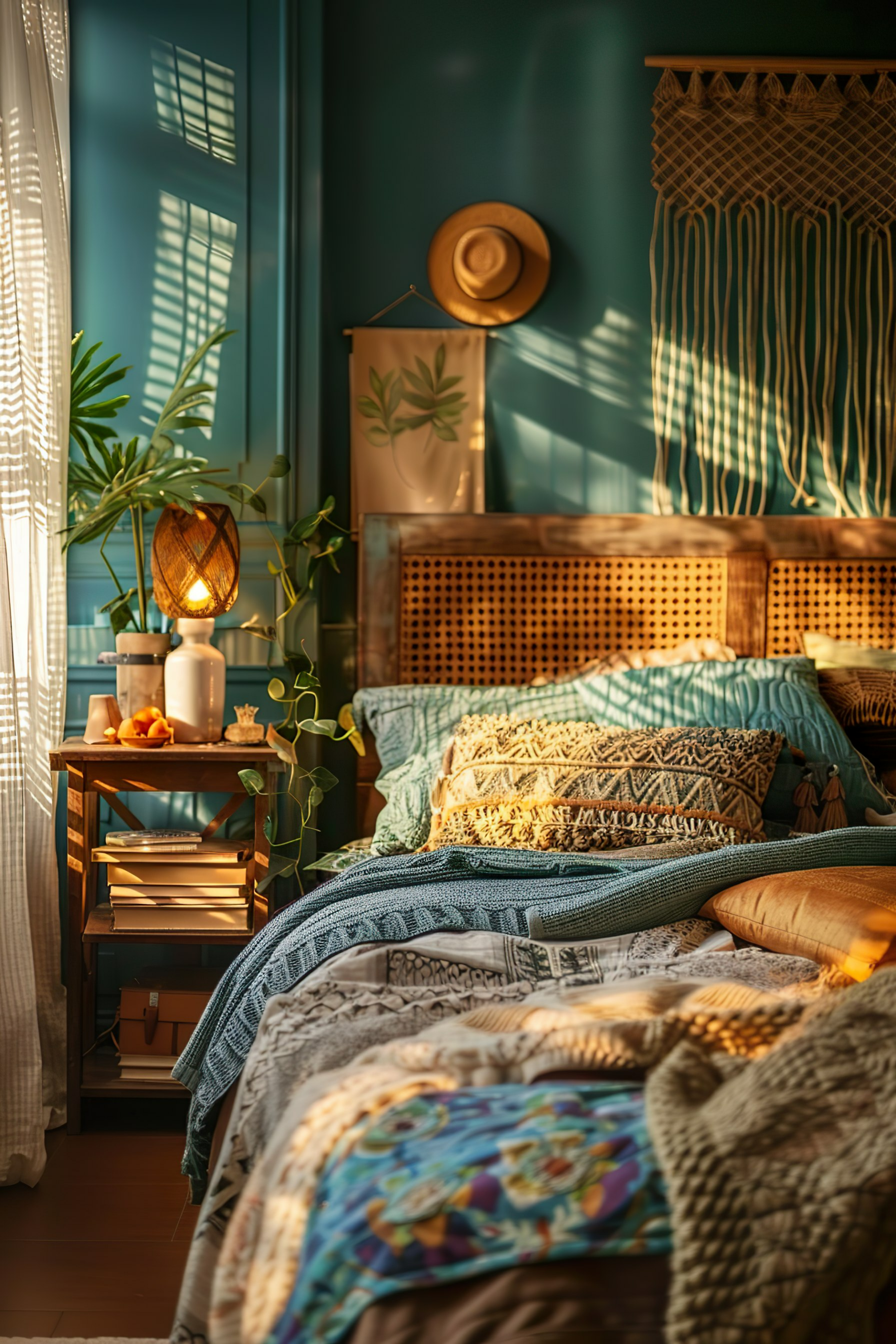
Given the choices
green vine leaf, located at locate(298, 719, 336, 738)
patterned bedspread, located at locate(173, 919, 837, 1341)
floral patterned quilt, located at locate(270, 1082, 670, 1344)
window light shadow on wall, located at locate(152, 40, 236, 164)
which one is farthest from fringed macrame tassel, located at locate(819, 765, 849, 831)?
window light shadow on wall, located at locate(152, 40, 236, 164)

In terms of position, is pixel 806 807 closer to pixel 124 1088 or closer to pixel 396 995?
pixel 396 995

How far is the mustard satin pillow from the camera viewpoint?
143cm

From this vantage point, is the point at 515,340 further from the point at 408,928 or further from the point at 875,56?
the point at 408,928

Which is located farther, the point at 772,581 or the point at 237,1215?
the point at 772,581

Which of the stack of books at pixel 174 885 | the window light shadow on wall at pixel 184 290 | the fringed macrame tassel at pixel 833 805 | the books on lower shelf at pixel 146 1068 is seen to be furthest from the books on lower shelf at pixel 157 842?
the fringed macrame tassel at pixel 833 805

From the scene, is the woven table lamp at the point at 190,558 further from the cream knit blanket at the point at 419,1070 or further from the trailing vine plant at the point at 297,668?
the cream knit blanket at the point at 419,1070

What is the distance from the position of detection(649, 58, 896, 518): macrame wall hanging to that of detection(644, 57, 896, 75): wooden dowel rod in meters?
0.04

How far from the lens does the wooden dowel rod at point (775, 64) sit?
3.02 metres

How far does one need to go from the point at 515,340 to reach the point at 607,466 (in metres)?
0.43

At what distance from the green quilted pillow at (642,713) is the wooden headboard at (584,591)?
0.21 m

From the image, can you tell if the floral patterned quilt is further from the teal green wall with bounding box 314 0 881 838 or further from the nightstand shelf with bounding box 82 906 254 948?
the teal green wall with bounding box 314 0 881 838

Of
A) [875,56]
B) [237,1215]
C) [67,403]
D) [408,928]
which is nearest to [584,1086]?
[237,1215]

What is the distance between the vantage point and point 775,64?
3.02 meters

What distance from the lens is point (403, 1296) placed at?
2.69 feet
